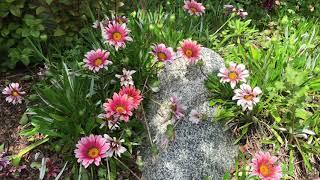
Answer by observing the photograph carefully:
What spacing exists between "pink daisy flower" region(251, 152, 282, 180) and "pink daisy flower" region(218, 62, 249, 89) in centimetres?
50

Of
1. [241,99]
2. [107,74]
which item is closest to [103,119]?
[107,74]

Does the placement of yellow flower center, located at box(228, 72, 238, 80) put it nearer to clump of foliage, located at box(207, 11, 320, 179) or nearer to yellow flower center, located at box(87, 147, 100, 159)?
clump of foliage, located at box(207, 11, 320, 179)

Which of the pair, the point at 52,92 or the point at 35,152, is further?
the point at 35,152

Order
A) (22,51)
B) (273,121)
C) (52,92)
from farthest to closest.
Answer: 1. (22,51)
2. (273,121)
3. (52,92)

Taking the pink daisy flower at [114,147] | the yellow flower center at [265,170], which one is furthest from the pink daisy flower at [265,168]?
the pink daisy flower at [114,147]

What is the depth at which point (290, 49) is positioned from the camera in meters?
3.21

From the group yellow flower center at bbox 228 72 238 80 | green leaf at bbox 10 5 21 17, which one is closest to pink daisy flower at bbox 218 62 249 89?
yellow flower center at bbox 228 72 238 80

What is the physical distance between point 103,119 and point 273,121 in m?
1.13

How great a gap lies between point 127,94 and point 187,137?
1.59ft

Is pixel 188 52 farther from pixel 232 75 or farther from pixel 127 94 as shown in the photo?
pixel 127 94

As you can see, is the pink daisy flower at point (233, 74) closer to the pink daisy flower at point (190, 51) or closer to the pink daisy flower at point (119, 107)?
the pink daisy flower at point (190, 51)

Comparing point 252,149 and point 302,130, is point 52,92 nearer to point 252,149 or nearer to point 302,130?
point 252,149

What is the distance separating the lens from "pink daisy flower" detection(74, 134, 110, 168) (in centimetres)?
246

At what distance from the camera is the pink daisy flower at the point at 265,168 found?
2.40 meters
